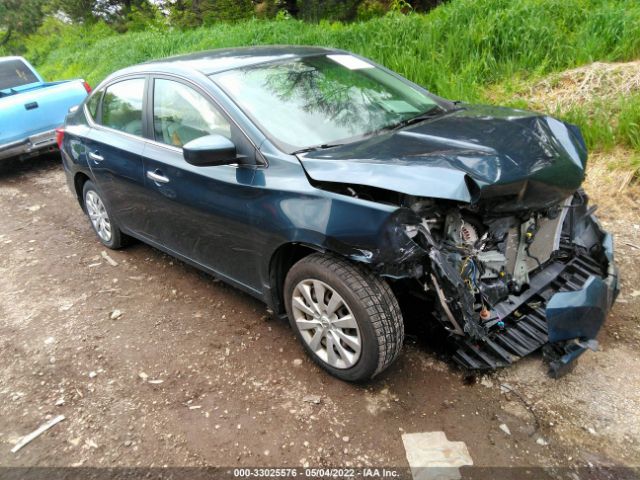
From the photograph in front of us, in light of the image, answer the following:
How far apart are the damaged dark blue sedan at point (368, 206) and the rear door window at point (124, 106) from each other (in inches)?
2.1

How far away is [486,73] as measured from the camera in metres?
6.23

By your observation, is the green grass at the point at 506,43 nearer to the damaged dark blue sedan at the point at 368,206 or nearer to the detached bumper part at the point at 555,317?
the detached bumper part at the point at 555,317

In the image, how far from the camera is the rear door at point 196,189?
3020 mm

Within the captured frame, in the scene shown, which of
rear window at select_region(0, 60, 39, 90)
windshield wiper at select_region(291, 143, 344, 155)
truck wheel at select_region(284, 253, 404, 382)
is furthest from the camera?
rear window at select_region(0, 60, 39, 90)

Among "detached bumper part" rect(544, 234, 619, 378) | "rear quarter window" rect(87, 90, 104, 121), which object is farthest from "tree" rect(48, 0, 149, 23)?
"detached bumper part" rect(544, 234, 619, 378)

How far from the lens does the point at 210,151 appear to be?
2.78 m

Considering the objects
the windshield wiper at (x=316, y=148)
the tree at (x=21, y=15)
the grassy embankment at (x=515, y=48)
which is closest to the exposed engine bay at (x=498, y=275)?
the windshield wiper at (x=316, y=148)

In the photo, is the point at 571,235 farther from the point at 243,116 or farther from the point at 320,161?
the point at 243,116

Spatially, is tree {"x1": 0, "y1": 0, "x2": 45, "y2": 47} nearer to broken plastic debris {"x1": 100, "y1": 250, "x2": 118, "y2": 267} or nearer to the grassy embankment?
the grassy embankment

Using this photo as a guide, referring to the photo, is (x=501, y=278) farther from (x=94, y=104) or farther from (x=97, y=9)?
(x=97, y=9)

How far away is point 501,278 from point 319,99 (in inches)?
61.4

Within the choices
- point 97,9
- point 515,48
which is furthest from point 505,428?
point 97,9

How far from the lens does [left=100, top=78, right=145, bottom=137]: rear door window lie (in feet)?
12.6

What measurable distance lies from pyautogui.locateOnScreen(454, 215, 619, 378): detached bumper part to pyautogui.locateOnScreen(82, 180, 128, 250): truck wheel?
3.27 meters
